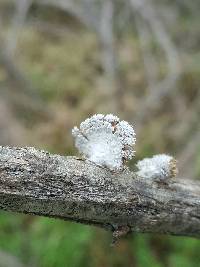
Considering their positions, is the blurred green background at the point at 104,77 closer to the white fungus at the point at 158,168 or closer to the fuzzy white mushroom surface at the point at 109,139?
the white fungus at the point at 158,168

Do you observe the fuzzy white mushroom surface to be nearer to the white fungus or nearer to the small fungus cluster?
the small fungus cluster

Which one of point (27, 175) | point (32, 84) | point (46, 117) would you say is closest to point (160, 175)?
point (27, 175)

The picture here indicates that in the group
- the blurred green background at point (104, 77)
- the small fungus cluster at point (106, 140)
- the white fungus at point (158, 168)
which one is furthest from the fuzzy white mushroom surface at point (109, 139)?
the blurred green background at point (104, 77)

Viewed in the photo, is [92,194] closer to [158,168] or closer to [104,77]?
[158,168]

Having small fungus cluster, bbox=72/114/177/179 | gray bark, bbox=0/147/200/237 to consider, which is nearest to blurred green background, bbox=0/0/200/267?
gray bark, bbox=0/147/200/237

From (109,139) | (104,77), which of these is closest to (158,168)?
(109,139)

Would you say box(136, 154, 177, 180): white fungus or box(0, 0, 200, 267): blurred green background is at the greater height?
box(0, 0, 200, 267): blurred green background

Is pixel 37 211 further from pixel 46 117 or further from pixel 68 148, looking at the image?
pixel 46 117
